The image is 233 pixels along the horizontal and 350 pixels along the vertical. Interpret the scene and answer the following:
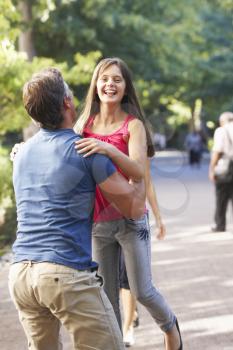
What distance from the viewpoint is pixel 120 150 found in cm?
495

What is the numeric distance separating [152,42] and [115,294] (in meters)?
23.1

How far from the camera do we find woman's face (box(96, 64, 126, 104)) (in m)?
5.07

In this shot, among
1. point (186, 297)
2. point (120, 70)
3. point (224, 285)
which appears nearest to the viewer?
point (120, 70)

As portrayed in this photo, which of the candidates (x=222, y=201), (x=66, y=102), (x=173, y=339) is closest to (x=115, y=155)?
(x=66, y=102)

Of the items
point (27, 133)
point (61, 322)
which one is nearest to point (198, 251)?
point (61, 322)

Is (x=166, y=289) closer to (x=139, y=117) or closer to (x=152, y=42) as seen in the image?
(x=139, y=117)

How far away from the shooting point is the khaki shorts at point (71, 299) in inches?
142

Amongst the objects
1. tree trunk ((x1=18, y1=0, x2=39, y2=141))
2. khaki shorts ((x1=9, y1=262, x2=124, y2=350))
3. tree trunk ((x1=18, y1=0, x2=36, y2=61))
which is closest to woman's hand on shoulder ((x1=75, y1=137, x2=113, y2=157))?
khaki shorts ((x1=9, y1=262, x2=124, y2=350))

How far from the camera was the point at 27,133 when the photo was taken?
21.0 m

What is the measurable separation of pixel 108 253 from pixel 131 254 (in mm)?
155

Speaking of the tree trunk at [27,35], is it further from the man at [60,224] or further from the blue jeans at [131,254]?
the man at [60,224]

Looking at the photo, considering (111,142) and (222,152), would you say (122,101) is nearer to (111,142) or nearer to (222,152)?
(111,142)

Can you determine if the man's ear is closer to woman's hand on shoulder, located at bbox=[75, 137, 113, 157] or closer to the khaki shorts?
woman's hand on shoulder, located at bbox=[75, 137, 113, 157]

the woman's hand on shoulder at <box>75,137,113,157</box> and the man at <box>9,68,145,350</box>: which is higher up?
the woman's hand on shoulder at <box>75,137,113,157</box>
